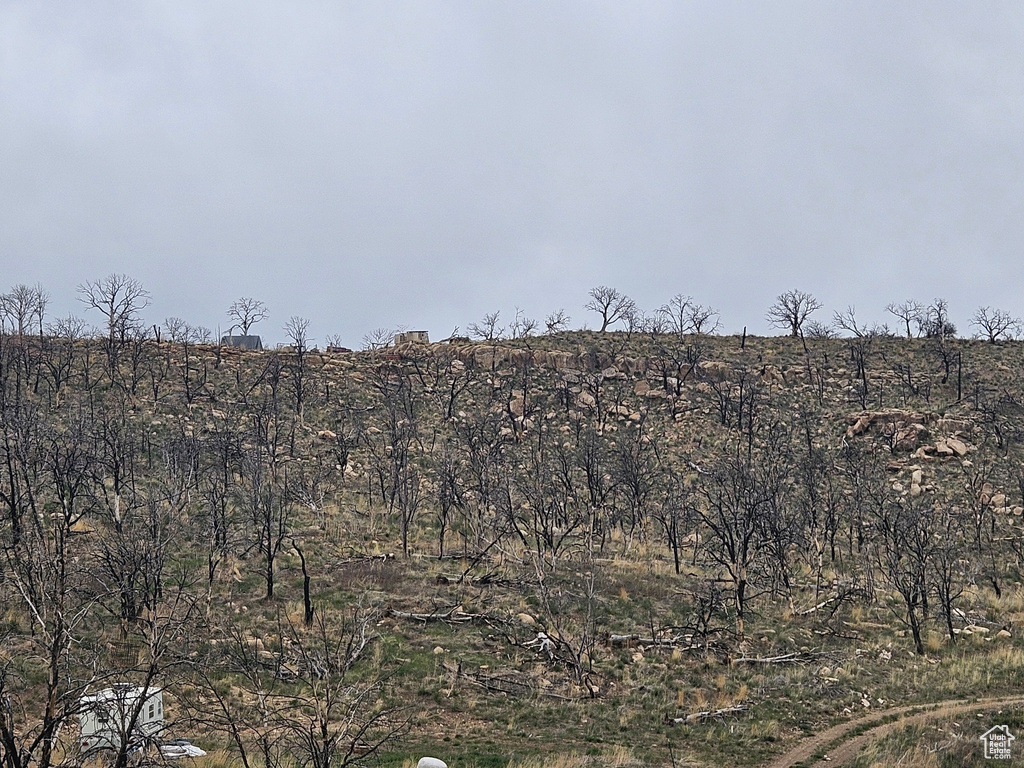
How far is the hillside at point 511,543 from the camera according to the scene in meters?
16.9

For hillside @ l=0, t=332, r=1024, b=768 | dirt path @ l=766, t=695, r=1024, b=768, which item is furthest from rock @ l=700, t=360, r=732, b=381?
dirt path @ l=766, t=695, r=1024, b=768

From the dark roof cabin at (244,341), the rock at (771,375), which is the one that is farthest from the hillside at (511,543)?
the dark roof cabin at (244,341)

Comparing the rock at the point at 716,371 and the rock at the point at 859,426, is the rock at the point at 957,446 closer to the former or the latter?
the rock at the point at 859,426

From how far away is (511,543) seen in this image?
33.2m

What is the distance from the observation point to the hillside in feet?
55.6

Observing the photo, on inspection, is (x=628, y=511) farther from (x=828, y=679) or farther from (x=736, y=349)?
(x=736, y=349)

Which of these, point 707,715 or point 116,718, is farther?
point 707,715

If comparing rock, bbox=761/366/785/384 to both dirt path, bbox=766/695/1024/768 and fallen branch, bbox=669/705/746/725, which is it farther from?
fallen branch, bbox=669/705/746/725

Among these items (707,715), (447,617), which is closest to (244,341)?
(447,617)

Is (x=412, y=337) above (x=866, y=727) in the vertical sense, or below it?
above

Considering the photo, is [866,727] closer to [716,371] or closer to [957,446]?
[957,446]

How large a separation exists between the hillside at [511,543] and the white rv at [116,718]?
0.39m

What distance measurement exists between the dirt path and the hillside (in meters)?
0.56

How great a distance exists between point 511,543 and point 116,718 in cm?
2213
